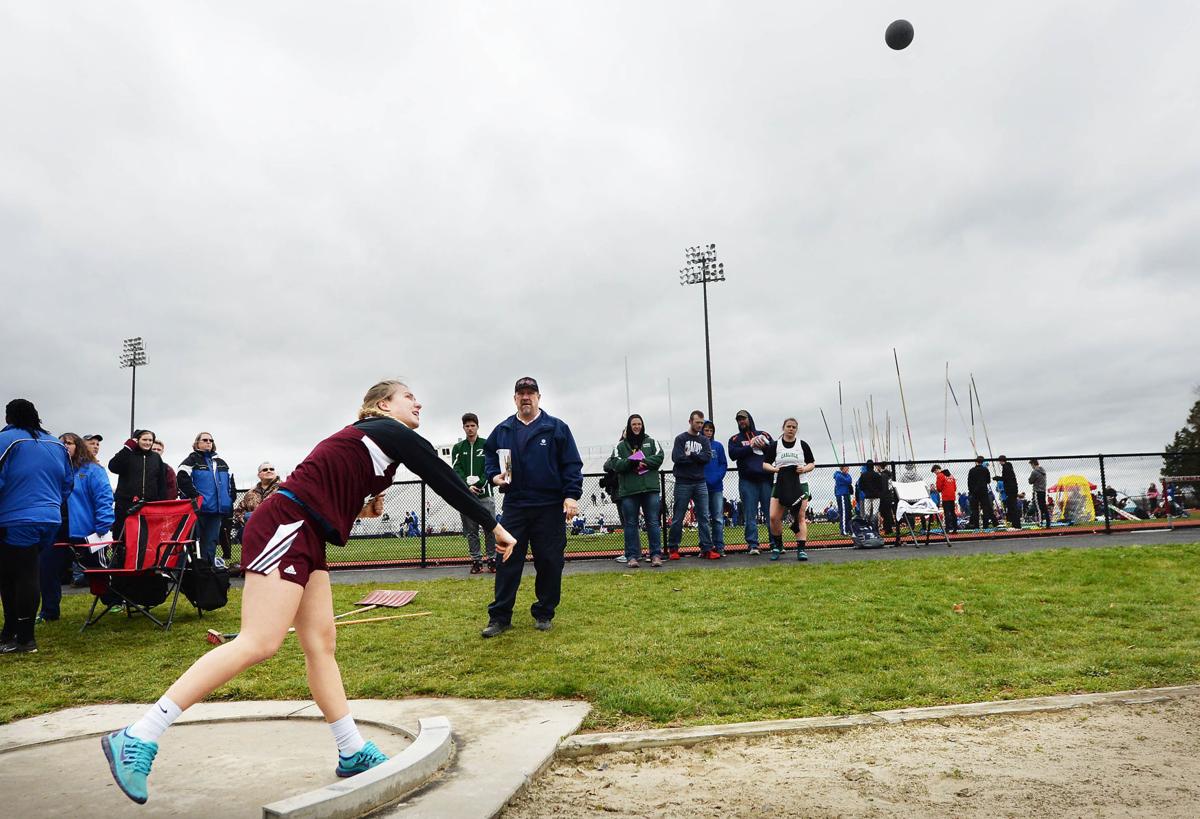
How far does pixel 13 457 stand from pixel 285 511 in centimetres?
477

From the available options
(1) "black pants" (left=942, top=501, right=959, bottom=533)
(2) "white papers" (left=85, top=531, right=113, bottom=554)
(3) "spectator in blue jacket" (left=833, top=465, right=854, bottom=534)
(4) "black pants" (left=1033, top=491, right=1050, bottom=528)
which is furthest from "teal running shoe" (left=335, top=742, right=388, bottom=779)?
(4) "black pants" (left=1033, top=491, right=1050, bottom=528)

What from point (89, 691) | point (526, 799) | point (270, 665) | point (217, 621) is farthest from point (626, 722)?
point (217, 621)

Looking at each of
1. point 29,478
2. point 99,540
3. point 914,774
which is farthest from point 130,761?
point 99,540

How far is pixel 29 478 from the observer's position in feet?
21.2

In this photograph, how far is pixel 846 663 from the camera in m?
5.50

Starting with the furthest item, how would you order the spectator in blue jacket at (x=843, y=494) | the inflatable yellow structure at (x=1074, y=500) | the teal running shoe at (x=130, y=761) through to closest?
the inflatable yellow structure at (x=1074, y=500), the spectator in blue jacket at (x=843, y=494), the teal running shoe at (x=130, y=761)

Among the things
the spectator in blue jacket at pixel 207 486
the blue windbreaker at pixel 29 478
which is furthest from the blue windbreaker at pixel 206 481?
the blue windbreaker at pixel 29 478

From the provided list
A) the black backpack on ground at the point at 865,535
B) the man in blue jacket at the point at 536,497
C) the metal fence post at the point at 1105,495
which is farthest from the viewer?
the metal fence post at the point at 1105,495

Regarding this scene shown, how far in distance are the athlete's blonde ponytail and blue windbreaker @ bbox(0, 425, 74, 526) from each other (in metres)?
4.48

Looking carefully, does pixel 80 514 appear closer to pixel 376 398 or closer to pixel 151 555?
pixel 151 555

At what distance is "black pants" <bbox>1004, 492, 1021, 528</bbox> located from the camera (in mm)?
16109

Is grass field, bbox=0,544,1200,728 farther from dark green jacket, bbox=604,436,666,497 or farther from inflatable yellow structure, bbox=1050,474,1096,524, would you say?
inflatable yellow structure, bbox=1050,474,1096,524

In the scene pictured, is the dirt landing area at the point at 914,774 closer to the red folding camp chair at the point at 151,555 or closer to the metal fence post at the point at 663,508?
the red folding camp chair at the point at 151,555

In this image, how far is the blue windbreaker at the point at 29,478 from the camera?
6336mm
